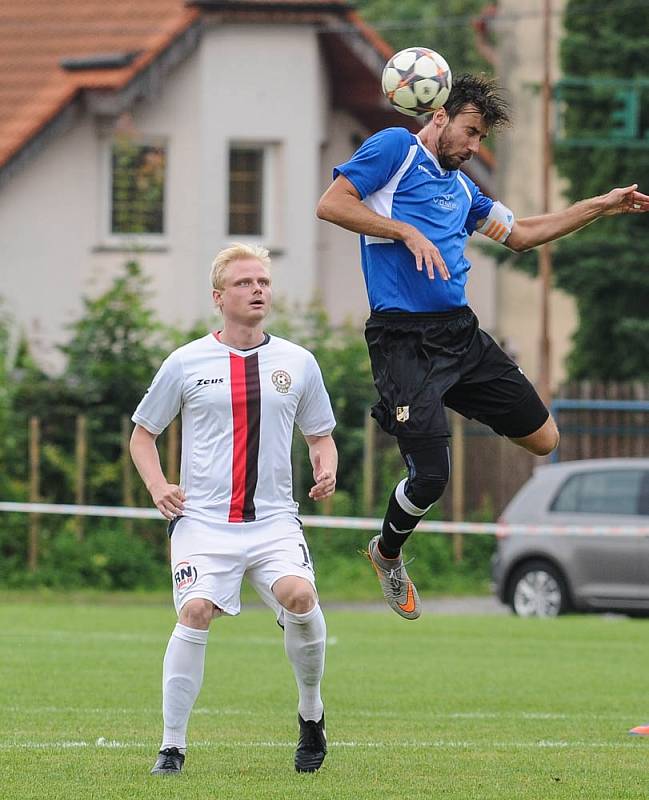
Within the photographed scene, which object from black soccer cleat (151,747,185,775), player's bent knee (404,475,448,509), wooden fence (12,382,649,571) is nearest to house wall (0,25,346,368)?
wooden fence (12,382,649,571)

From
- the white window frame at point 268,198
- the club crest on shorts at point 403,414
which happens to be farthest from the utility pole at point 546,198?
the club crest on shorts at point 403,414

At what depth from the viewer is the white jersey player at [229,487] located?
7414 millimetres

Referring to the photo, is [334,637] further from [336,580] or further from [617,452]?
[617,452]

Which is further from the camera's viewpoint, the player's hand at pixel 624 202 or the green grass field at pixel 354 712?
the player's hand at pixel 624 202

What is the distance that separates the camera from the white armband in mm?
8828

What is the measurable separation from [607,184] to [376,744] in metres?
22.2

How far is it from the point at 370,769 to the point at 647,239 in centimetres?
2271

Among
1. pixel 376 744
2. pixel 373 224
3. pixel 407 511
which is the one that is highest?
pixel 373 224

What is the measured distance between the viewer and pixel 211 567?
7.40 metres

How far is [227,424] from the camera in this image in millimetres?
7516

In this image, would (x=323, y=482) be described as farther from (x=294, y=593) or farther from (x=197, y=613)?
(x=197, y=613)

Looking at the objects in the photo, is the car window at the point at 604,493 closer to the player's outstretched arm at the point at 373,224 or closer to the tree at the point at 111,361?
the tree at the point at 111,361

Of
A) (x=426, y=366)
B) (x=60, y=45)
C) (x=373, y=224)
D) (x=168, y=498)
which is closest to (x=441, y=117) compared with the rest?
(x=373, y=224)

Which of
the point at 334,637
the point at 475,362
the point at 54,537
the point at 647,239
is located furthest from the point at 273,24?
the point at 475,362
